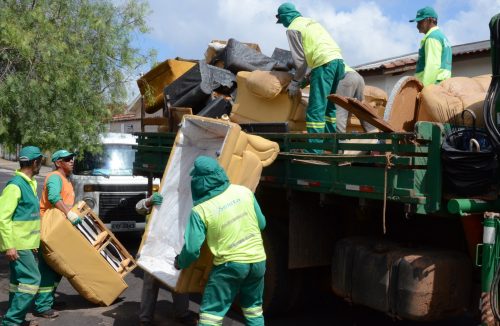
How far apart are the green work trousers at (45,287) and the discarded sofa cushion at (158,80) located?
319 cm

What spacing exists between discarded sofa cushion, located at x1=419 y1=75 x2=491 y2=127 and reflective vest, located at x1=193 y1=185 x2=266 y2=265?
5.45 ft

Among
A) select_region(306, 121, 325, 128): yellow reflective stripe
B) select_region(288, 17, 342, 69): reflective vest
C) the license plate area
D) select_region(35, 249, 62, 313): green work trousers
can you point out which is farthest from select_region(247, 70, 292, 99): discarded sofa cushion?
the license plate area

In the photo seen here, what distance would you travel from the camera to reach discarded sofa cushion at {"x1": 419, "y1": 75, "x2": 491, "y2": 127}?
470cm

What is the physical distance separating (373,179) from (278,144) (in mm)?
1355

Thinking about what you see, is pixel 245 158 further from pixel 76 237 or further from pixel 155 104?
pixel 155 104

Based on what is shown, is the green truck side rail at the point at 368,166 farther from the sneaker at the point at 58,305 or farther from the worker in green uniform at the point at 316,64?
the sneaker at the point at 58,305

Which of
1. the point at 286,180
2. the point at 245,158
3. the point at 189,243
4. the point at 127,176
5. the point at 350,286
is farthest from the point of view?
the point at 127,176

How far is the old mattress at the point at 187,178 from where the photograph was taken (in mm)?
5070

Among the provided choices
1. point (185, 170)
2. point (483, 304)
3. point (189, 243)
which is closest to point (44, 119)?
point (185, 170)

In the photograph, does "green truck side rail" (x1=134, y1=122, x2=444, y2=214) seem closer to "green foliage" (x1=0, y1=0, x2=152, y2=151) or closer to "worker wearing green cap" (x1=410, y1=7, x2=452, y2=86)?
"worker wearing green cap" (x1=410, y1=7, x2=452, y2=86)

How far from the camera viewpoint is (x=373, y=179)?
451cm

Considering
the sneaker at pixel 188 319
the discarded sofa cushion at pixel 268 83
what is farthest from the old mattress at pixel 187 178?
the discarded sofa cushion at pixel 268 83

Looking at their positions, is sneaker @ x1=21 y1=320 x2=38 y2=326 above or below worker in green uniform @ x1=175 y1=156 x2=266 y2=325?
below

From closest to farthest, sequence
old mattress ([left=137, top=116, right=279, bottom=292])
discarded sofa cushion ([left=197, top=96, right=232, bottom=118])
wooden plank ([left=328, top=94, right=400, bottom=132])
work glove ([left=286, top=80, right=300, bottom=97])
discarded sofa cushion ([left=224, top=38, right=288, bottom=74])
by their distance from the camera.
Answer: wooden plank ([left=328, top=94, right=400, bottom=132]) → old mattress ([left=137, top=116, right=279, bottom=292]) → work glove ([left=286, top=80, right=300, bottom=97]) → discarded sofa cushion ([left=197, top=96, right=232, bottom=118]) → discarded sofa cushion ([left=224, top=38, right=288, bottom=74])
